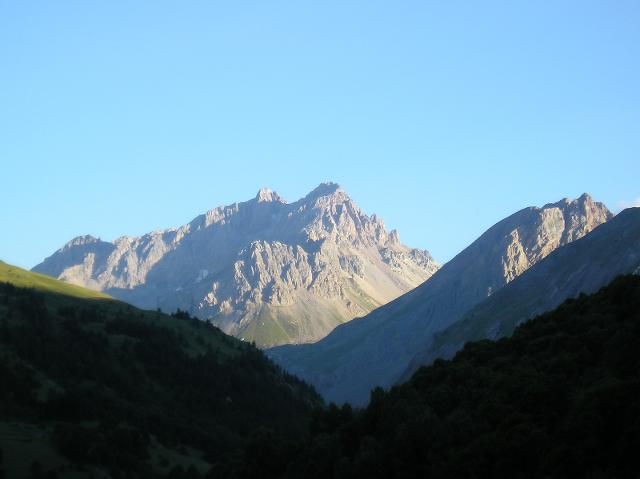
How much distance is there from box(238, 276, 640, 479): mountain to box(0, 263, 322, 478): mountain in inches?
454

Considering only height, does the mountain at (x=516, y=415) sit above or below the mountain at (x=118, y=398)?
below

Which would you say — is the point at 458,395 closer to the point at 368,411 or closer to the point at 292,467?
the point at 368,411

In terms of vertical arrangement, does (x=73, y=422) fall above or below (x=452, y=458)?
above

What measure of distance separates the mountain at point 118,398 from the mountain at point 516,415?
37.8ft

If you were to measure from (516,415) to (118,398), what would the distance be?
90012mm

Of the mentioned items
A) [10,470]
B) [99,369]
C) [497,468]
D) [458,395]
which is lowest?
[497,468]

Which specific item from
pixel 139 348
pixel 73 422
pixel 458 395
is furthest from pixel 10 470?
pixel 139 348

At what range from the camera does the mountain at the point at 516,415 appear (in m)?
54.3

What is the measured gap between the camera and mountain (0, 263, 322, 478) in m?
98.2

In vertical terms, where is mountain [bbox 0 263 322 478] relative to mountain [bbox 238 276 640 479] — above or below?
above

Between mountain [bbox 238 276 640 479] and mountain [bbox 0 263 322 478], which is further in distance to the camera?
mountain [bbox 0 263 322 478]

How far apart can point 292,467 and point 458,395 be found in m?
14.5

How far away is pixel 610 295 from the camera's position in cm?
8206

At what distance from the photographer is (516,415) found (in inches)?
2421
